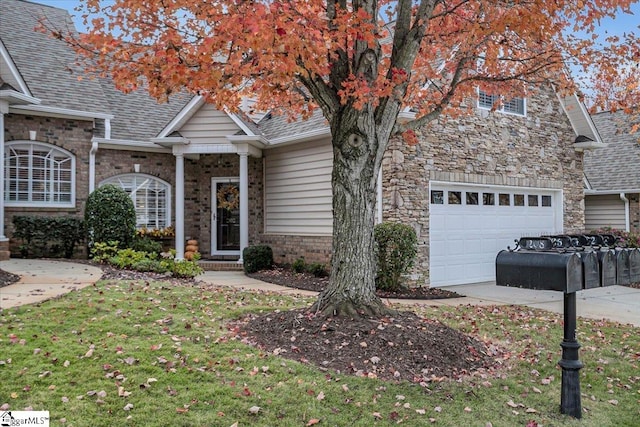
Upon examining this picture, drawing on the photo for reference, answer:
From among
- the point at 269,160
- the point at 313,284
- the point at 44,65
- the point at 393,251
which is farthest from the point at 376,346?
the point at 44,65

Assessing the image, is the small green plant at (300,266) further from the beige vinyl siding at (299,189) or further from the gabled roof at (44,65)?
the gabled roof at (44,65)

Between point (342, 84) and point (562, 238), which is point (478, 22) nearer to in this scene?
point (342, 84)

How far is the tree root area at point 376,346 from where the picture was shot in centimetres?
466

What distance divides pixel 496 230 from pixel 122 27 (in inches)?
369

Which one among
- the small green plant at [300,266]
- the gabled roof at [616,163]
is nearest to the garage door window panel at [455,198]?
the small green plant at [300,266]

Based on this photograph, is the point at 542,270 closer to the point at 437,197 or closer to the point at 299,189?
the point at 437,197

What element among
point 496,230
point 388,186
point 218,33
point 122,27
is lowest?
point 496,230

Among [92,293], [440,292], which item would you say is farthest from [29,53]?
[440,292]

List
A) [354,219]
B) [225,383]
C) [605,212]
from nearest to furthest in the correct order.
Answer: [225,383]
[354,219]
[605,212]

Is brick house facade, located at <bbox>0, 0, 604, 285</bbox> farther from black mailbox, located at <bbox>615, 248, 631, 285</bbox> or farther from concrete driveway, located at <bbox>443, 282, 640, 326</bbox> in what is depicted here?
black mailbox, located at <bbox>615, 248, 631, 285</bbox>

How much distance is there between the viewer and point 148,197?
47.3 feet

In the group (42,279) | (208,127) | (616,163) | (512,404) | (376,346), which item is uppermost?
(208,127)

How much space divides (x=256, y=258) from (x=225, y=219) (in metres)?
2.39

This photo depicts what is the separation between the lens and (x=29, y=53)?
14180 millimetres
